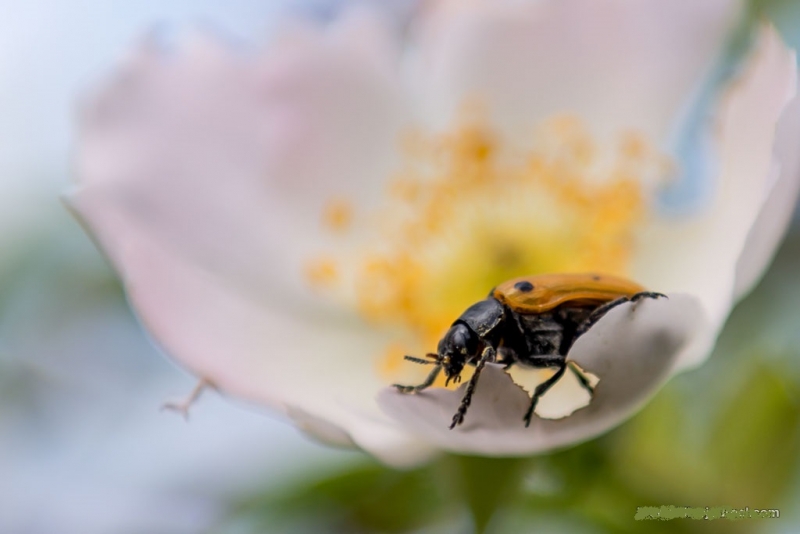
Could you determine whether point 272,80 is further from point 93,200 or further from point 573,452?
point 573,452

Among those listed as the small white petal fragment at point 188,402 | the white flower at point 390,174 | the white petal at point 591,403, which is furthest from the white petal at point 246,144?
the white petal at point 591,403

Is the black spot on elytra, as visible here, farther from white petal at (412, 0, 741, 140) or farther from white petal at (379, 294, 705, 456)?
white petal at (412, 0, 741, 140)

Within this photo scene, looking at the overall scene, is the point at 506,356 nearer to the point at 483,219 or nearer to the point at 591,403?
the point at 591,403

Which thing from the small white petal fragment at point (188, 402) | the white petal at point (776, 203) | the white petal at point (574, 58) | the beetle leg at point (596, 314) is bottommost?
the small white petal fragment at point (188, 402)

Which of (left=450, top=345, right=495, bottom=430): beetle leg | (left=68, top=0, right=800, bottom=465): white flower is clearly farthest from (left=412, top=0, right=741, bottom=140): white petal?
(left=450, top=345, right=495, bottom=430): beetle leg

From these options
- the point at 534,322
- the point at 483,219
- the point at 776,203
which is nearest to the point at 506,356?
the point at 534,322

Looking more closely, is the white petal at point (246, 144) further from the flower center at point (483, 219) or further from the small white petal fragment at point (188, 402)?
the small white petal fragment at point (188, 402)

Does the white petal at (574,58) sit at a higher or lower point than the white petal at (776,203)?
higher

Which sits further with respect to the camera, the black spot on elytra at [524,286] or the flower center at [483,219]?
the flower center at [483,219]
